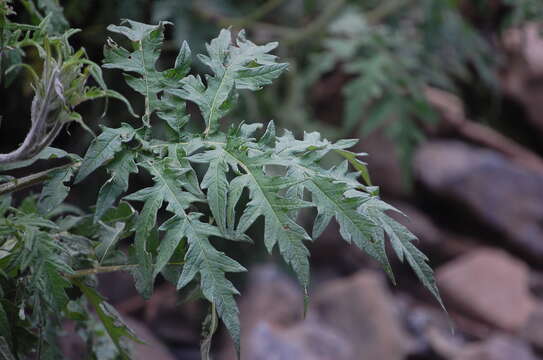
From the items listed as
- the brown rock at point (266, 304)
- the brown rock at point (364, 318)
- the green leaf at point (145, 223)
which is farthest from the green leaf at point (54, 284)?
the brown rock at point (364, 318)

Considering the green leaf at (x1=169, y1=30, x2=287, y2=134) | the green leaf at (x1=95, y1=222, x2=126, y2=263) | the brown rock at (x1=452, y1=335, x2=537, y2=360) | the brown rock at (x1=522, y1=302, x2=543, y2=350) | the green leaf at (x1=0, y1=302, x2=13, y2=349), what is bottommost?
the brown rock at (x1=522, y1=302, x2=543, y2=350)

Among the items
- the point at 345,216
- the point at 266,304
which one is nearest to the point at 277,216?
the point at 345,216

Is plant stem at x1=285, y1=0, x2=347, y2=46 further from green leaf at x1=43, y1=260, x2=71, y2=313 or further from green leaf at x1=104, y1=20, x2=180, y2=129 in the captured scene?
green leaf at x1=43, y1=260, x2=71, y2=313

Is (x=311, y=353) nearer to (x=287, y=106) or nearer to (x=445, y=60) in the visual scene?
(x=287, y=106)

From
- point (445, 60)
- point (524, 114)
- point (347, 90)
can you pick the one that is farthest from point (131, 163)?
point (524, 114)

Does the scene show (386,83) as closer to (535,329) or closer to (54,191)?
(535,329)

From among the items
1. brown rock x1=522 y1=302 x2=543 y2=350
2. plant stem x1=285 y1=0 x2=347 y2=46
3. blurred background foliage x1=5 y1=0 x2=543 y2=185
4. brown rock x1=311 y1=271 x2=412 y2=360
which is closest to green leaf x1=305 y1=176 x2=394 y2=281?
blurred background foliage x1=5 y1=0 x2=543 y2=185
